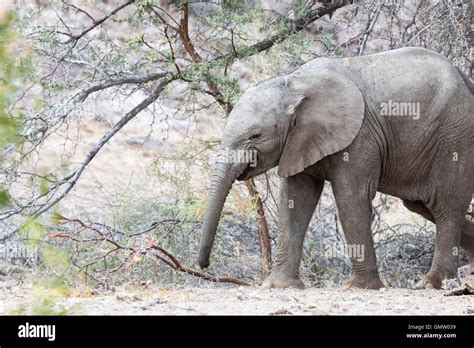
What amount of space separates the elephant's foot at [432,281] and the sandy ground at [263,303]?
0.66 metres

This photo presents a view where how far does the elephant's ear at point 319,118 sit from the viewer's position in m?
7.80

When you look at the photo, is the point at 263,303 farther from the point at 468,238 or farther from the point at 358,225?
the point at 468,238

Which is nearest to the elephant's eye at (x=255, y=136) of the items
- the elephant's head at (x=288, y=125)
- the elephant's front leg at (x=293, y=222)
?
the elephant's head at (x=288, y=125)

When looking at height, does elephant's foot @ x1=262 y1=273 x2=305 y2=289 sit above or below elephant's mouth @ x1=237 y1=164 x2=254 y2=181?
below

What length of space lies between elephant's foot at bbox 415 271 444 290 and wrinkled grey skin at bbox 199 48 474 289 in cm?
1

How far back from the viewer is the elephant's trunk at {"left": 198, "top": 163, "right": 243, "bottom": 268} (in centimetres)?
732

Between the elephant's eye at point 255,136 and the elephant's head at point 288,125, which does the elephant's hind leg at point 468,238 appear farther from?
the elephant's eye at point 255,136

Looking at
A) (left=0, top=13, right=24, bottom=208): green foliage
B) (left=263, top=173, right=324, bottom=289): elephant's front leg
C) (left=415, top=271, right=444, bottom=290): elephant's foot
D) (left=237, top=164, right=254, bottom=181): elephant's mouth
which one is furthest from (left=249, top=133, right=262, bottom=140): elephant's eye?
(left=0, top=13, right=24, bottom=208): green foliage

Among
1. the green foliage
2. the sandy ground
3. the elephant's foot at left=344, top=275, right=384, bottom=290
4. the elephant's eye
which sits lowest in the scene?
the sandy ground

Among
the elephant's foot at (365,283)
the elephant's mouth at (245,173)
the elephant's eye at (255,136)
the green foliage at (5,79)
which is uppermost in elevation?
the elephant's eye at (255,136)

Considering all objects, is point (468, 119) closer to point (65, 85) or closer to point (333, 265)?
point (333, 265)

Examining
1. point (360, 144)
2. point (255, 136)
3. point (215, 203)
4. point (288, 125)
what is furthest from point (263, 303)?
point (360, 144)

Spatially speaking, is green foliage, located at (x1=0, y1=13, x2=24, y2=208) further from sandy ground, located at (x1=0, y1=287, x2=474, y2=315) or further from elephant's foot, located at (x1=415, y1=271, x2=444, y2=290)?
elephant's foot, located at (x1=415, y1=271, x2=444, y2=290)
